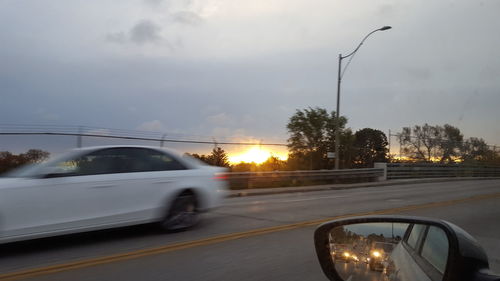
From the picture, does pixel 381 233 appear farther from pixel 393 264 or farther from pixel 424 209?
pixel 424 209

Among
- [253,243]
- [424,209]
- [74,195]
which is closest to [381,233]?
[253,243]

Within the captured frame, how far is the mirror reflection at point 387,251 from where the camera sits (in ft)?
7.10

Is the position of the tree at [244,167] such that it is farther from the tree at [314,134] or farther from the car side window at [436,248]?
the car side window at [436,248]

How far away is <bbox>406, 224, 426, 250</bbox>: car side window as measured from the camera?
7.80 ft

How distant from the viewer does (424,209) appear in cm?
1193

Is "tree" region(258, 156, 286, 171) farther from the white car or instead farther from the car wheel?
the car wheel

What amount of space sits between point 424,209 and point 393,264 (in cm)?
1053

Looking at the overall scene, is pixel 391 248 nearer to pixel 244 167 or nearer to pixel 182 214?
pixel 182 214

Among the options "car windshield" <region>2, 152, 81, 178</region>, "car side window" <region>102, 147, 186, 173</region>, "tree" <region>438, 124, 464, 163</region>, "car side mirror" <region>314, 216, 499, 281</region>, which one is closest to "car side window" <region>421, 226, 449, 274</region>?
"car side mirror" <region>314, 216, 499, 281</region>

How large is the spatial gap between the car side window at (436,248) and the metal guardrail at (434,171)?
27798 millimetres

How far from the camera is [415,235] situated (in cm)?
241

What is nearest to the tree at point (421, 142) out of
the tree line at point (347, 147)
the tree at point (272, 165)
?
the tree line at point (347, 147)

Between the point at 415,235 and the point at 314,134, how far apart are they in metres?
32.0

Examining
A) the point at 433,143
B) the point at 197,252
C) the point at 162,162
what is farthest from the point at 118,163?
the point at 433,143
